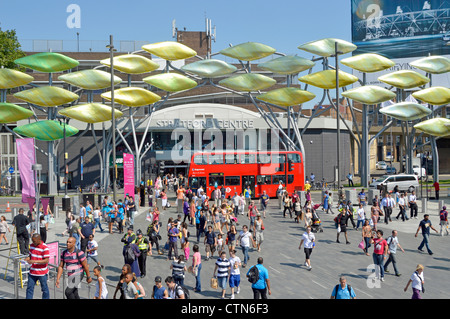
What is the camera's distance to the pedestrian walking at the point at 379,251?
1538 cm

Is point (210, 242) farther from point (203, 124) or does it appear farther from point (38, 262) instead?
point (203, 124)

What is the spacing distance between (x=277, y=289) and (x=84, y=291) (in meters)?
5.55

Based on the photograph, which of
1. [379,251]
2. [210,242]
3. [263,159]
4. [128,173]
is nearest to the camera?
[379,251]

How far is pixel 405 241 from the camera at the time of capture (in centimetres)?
2188

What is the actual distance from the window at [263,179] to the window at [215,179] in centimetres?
277

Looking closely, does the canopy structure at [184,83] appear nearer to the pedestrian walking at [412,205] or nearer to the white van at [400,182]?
the white van at [400,182]

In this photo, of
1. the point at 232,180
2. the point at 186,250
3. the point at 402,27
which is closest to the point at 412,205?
the point at 232,180

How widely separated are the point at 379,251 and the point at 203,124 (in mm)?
41391

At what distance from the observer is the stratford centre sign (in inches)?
2186

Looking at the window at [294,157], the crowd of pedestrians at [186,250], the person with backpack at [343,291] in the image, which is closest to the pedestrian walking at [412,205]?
the crowd of pedestrians at [186,250]

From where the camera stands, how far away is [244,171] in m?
36.7

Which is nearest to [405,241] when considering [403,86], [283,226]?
[283,226]

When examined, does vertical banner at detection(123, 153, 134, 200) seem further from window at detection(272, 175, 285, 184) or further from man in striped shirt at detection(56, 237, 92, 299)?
man in striped shirt at detection(56, 237, 92, 299)
